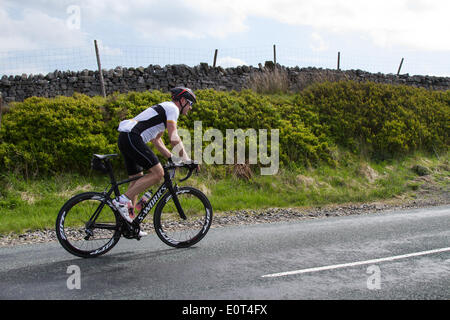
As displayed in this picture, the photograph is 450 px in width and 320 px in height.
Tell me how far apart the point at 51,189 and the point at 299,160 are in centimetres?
749

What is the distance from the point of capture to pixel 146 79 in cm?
1734

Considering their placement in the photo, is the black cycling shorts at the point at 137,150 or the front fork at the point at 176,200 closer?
the black cycling shorts at the point at 137,150

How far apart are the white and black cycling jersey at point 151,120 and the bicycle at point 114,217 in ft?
Answer: 1.63

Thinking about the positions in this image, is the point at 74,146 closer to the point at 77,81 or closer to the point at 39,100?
the point at 39,100

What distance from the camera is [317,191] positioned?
464 inches

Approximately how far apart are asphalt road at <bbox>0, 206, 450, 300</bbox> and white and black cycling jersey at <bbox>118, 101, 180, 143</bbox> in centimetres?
174

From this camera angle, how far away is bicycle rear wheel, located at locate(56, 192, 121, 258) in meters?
5.47

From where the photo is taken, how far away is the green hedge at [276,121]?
11414 mm

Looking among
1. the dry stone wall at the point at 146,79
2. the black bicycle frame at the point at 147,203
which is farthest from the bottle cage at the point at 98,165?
the dry stone wall at the point at 146,79

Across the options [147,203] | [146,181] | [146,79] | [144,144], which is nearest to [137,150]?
[144,144]

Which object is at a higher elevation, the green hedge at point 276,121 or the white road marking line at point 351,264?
the green hedge at point 276,121

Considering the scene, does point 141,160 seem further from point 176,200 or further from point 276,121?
point 276,121

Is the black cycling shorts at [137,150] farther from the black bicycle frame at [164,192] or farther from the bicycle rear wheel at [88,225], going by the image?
the bicycle rear wheel at [88,225]

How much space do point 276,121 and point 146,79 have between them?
6203 mm
